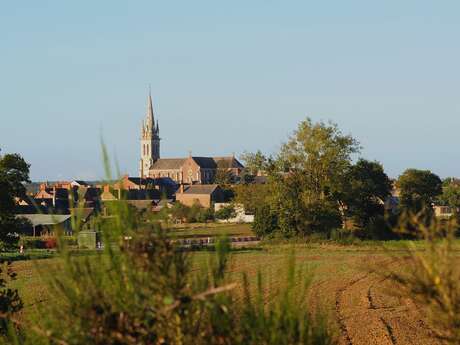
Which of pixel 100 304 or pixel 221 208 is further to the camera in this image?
pixel 221 208

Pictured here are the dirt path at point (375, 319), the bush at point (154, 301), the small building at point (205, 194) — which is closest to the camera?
the bush at point (154, 301)

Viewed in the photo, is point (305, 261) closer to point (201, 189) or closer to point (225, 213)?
point (225, 213)

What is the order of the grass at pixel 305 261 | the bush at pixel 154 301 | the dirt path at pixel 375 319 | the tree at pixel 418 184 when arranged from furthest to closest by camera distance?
the tree at pixel 418 184 < the grass at pixel 305 261 < the dirt path at pixel 375 319 < the bush at pixel 154 301

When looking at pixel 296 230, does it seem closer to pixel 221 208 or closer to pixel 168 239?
pixel 221 208

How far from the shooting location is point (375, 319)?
3086 centimetres

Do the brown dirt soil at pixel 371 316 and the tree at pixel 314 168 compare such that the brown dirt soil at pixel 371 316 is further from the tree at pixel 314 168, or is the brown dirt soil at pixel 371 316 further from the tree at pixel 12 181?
the tree at pixel 314 168

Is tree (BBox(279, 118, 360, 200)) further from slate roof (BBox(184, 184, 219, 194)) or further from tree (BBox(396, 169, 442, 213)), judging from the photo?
slate roof (BBox(184, 184, 219, 194))

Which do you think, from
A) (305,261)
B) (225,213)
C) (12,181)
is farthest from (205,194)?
(305,261)

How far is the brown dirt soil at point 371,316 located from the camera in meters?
26.6

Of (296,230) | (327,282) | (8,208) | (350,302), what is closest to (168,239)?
(350,302)

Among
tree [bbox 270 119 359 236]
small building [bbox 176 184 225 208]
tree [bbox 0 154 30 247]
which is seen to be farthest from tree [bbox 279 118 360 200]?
small building [bbox 176 184 225 208]

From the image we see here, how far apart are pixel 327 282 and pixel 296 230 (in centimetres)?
3261

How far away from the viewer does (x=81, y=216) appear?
5.46 m

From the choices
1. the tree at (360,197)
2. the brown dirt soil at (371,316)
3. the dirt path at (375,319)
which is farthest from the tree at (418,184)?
the dirt path at (375,319)
